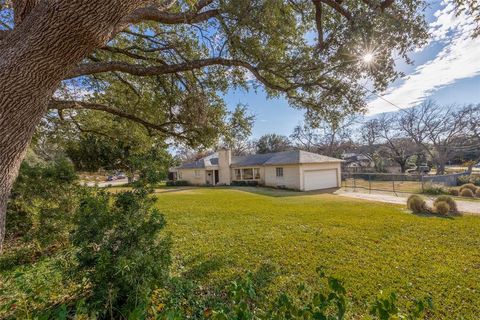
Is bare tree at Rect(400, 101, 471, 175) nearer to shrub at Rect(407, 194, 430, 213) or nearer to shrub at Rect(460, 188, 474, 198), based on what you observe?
shrub at Rect(460, 188, 474, 198)

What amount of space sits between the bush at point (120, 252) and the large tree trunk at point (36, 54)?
0.82 meters

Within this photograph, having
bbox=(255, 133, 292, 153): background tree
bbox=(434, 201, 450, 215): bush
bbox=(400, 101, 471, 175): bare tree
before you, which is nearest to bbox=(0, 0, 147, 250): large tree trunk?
bbox=(434, 201, 450, 215): bush

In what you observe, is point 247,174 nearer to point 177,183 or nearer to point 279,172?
point 279,172

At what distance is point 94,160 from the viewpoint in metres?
13.8

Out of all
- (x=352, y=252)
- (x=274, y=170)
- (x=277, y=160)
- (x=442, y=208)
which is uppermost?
(x=277, y=160)

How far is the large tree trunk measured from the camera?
6.31 ft

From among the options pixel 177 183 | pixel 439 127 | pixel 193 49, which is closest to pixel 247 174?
pixel 177 183

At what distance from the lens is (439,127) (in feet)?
97.0

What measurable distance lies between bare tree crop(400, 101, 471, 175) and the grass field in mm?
29173

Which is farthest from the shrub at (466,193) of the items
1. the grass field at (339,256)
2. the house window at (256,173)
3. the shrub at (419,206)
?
the house window at (256,173)

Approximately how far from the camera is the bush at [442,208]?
9.09m

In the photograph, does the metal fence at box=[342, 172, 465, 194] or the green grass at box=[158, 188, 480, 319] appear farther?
the metal fence at box=[342, 172, 465, 194]

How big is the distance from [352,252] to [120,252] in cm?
519

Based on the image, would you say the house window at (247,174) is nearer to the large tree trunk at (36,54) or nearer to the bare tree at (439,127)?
the bare tree at (439,127)
